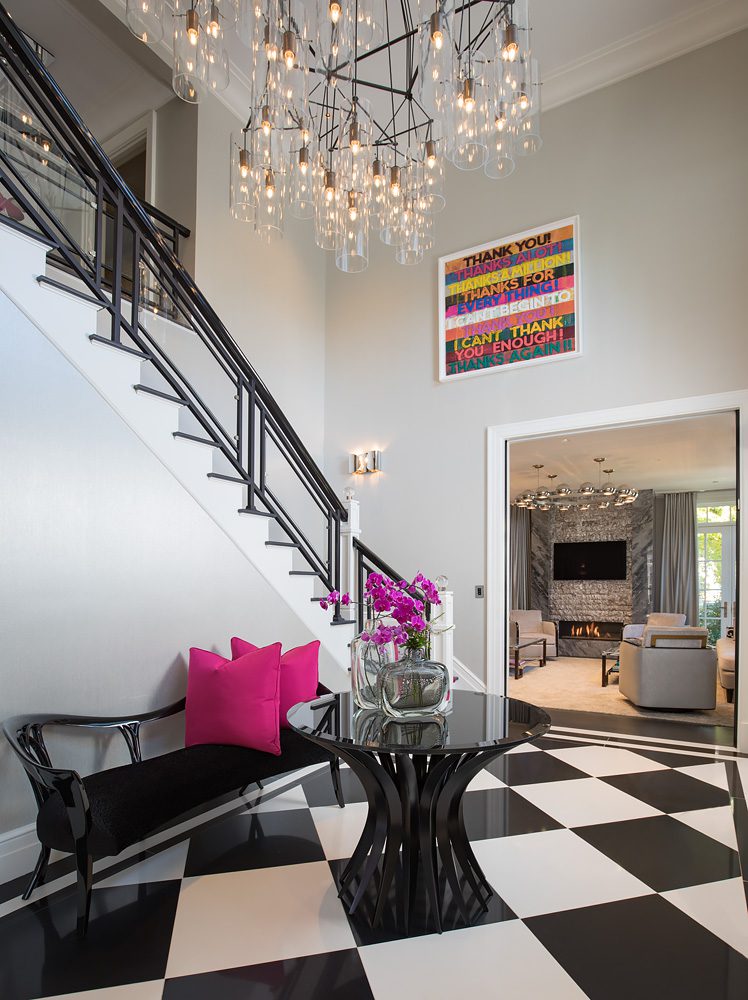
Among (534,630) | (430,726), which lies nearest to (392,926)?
(430,726)

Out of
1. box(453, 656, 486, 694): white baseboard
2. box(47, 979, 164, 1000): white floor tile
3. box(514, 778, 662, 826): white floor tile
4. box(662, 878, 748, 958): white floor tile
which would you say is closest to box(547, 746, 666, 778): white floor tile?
box(514, 778, 662, 826): white floor tile

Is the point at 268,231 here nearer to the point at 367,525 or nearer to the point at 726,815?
the point at 367,525

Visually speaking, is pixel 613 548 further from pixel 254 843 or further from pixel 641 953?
pixel 641 953

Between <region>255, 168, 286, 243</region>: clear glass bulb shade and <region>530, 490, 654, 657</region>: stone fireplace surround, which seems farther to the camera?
<region>530, 490, 654, 657</region>: stone fireplace surround

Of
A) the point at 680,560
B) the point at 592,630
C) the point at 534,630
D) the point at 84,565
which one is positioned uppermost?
the point at 84,565

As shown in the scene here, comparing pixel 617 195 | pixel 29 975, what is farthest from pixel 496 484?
pixel 29 975

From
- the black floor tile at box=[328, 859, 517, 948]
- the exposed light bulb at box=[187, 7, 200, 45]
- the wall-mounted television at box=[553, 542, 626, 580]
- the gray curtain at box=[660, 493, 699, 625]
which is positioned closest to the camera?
the black floor tile at box=[328, 859, 517, 948]

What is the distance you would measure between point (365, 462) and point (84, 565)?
385cm

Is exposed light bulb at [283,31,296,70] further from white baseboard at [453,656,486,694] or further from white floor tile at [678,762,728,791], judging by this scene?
white baseboard at [453,656,486,694]

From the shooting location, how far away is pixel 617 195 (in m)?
5.19

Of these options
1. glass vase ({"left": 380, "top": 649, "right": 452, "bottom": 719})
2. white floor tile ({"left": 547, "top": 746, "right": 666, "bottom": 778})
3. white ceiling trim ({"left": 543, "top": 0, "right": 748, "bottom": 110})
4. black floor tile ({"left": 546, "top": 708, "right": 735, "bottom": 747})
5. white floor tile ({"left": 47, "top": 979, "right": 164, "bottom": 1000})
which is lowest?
black floor tile ({"left": 546, "top": 708, "right": 735, "bottom": 747})

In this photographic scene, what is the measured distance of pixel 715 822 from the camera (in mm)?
3092

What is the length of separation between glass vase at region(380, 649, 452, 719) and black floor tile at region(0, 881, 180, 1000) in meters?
1.02

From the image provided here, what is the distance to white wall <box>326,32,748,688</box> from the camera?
4.78 m
